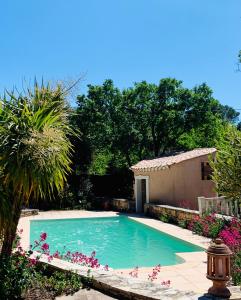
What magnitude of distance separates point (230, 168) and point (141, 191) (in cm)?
1833

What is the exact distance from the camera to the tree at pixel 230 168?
800 cm

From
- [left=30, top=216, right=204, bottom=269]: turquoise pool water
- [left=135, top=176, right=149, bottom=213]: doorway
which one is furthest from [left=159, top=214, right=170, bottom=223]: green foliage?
[left=135, top=176, right=149, bottom=213]: doorway

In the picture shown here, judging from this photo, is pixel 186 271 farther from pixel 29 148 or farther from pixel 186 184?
pixel 186 184

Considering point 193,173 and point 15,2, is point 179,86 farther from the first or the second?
point 15,2

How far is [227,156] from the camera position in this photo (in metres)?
8.38

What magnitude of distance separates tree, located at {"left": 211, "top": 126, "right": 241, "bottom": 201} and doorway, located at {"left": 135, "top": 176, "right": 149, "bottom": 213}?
53.7ft

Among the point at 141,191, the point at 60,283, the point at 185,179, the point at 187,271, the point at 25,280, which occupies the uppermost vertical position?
the point at 185,179

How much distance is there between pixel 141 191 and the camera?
26.2 metres

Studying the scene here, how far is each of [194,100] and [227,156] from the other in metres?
21.1

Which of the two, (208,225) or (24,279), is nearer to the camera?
(24,279)

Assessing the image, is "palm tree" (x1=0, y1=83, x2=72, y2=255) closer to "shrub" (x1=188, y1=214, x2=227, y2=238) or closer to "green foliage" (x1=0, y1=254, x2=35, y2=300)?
"green foliage" (x1=0, y1=254, x2=35, y2=300)

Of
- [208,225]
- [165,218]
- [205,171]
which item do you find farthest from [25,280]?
[205,171]

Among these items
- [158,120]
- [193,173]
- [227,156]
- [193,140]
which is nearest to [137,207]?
[193,173]

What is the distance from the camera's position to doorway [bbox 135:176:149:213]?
25259 mm
